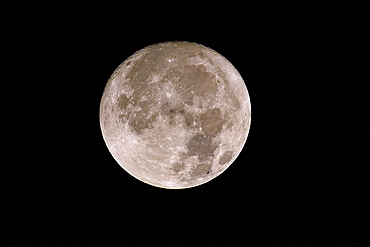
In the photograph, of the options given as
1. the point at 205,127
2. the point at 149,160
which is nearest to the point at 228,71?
the point at 205,127

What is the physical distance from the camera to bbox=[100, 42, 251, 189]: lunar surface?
12.6ft

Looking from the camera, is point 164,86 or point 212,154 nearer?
point 164,86

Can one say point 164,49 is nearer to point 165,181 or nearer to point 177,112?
point 177,112

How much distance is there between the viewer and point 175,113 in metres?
3.81

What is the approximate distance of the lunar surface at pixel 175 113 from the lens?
3.84 meters

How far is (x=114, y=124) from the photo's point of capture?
13.7 feet

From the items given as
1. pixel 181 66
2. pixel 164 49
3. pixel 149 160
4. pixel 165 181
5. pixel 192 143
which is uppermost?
pixel 164 49

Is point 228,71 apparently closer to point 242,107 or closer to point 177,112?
point 242,107

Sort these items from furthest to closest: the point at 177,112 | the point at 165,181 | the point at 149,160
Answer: the point at 165,181 < the point at 149,160 < the point at 177,112

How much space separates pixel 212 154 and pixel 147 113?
3.35 feet

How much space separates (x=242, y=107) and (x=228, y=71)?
1.71 feet

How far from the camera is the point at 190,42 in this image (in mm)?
4527

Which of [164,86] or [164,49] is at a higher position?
[164,49]

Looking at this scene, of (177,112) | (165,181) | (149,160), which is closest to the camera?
(177,112)
